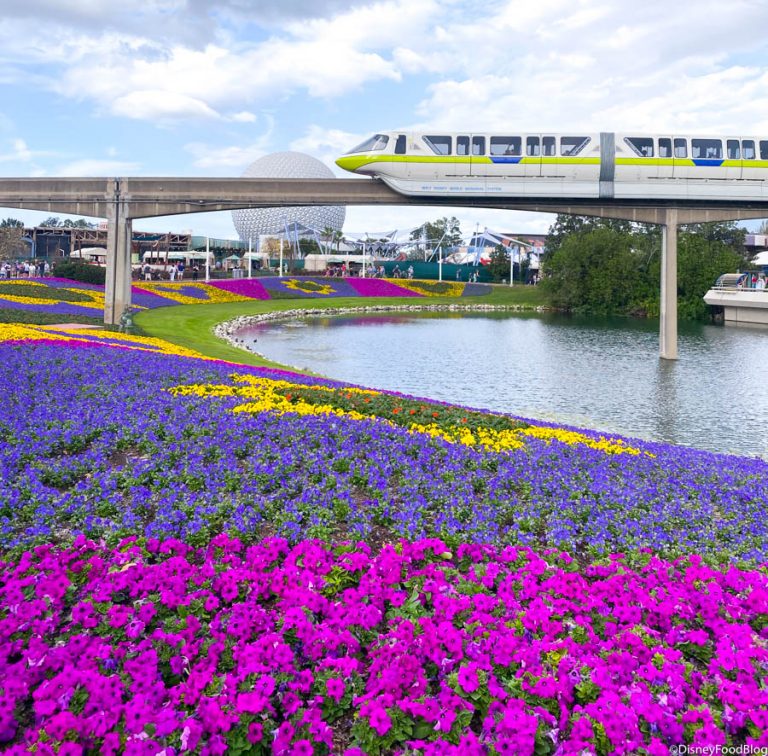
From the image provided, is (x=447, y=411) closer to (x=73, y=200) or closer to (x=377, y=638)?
(x=377, y=638)

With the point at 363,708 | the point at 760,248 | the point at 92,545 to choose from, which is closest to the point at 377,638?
the point at 363,708

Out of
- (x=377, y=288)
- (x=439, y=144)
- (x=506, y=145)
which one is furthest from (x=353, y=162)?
(x=377, y=288)

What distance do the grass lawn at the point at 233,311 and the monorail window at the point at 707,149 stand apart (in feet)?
83.5

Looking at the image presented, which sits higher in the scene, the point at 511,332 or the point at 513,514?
the point at 511,332

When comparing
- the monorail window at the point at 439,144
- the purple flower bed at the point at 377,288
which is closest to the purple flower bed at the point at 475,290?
the purple flower bed at the point at 377,288

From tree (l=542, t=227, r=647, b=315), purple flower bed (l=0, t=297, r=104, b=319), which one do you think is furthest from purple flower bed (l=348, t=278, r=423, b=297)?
purple flower bed (l=0, t=297, r=104, b=319)

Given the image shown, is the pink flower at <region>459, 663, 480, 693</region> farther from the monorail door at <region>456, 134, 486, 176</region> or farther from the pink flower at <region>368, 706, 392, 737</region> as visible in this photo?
the monorail door at <region>456, 134, 486, 176</region>

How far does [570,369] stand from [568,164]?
1102 centimetres

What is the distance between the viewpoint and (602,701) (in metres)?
4.90

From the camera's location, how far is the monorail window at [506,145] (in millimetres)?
35750

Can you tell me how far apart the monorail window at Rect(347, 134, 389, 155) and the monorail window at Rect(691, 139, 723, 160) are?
16613mm

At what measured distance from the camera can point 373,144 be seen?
36750mm

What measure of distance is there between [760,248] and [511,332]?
319 feet

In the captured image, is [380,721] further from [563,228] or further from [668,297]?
[563,228]
